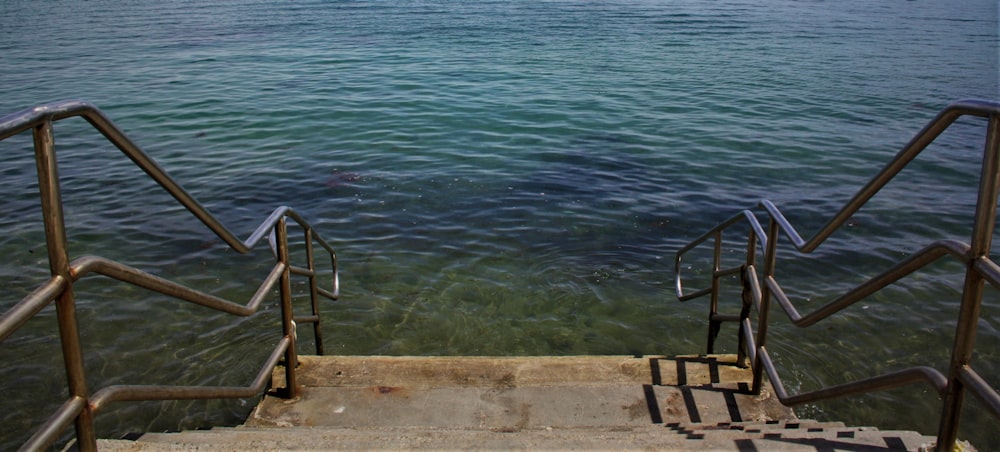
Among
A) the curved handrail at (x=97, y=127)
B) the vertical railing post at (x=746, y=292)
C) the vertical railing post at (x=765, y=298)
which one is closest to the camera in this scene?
the curved handrail at (x=97, y=127)

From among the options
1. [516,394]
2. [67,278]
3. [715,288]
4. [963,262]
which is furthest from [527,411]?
[67,278]

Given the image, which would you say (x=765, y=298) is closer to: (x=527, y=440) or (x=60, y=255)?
(x=527, y=440)

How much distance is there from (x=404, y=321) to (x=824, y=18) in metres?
30.8

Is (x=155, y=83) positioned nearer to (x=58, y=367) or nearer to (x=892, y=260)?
(x=58, y=367)

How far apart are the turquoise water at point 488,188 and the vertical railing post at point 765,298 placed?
167 cm

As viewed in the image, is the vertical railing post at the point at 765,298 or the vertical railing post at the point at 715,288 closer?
the vertical railing post at the point at 765,298

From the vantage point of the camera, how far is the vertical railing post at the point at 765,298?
155 inches

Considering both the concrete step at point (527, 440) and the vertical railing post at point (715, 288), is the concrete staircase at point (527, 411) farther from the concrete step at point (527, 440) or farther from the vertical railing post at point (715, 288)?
the vertical railing post at point (715, 288)

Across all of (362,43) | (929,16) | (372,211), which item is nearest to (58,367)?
(372,211)

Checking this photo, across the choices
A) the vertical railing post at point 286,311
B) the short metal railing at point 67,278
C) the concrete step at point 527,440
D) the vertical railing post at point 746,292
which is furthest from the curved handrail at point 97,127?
the vertical railing post at point 746,292

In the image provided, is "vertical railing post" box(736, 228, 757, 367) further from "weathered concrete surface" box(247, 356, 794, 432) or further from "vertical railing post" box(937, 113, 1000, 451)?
"vertical railing post" box(937, 113, 1000, 451)

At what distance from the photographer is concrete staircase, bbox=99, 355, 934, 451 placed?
291 cm

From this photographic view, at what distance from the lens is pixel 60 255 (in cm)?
195

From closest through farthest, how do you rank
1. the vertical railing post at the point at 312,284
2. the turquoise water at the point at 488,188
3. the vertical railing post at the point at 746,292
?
the vertical railing post at the point at 746,292
the vertical railing post at the point at 312,284
the turquoise water at the point at 488,188
